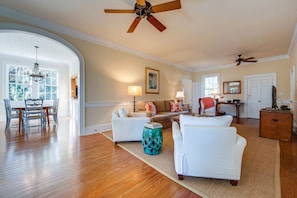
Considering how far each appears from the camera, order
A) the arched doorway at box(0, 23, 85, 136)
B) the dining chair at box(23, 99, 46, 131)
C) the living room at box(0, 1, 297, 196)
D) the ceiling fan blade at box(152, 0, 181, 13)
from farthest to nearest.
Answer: the dining chair at box(23, 99, 46, 131)
the living room at box(0, 1, 297, 196)
the arched doorway at box(0, 23, 85, 136)
the ceiling fan blade at box(152, 0, 181, 13)

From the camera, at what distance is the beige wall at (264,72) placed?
17.6 ft

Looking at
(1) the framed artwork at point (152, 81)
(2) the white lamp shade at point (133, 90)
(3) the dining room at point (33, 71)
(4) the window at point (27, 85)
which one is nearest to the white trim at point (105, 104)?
(2) the white lamp shade at point (133, 90)

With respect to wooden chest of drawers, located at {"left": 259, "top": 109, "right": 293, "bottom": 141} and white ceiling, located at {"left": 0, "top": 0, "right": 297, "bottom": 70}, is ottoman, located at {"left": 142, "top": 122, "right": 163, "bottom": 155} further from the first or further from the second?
wooden chest of drawers, located at {"left": 259, "top": 109, "right": 293, "bottom": 141}

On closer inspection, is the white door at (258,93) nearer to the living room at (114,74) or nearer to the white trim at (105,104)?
the living room at (114,74)

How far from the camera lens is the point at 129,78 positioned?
188 inches

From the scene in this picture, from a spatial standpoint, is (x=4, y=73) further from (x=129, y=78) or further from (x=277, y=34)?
(x=277, y=34)

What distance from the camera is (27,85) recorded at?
6078mm

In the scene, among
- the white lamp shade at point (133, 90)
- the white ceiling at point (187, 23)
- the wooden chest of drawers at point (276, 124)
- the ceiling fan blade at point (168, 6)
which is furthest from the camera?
the white lamp shade at point (133, 90)

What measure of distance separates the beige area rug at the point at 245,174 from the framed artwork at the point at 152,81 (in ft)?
9.72

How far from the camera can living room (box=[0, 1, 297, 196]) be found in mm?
3719

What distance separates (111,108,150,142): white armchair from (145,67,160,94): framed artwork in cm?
252

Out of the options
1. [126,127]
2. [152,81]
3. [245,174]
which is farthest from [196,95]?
[245,174]

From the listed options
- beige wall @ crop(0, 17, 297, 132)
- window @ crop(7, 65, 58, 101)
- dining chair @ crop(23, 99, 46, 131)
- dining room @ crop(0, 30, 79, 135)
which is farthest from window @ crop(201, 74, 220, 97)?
window @ crop(7, 65, 58, 101)

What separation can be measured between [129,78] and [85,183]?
3633mm
